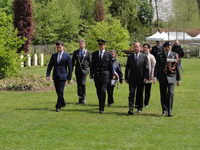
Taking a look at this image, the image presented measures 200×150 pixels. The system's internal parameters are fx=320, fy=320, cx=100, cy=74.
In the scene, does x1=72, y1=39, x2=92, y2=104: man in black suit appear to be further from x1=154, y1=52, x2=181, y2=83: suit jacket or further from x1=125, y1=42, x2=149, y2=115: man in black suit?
x1=154, y1=52, x2=181, y2=83: suit jacket

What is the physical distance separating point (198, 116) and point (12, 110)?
211 inches

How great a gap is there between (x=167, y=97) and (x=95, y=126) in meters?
2.40

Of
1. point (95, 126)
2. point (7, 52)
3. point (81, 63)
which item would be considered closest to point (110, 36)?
point (7, 52)

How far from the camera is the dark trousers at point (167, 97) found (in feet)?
28.2

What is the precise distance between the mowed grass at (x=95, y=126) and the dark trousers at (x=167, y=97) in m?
0.26

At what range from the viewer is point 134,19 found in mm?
57844

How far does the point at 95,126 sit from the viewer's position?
24.5 feet

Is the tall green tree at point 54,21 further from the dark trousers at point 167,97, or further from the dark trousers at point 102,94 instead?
the dark trousers at point 167,97

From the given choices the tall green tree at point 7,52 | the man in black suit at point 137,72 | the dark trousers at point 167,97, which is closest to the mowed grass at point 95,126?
the dark trousers at point 167,97

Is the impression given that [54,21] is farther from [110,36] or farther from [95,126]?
[95,126]

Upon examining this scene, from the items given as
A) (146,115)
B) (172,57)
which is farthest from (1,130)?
(172,57)

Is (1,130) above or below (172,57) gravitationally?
below

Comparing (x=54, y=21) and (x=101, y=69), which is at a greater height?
(x=54, y=21)

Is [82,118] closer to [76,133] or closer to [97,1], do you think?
[76,133]
